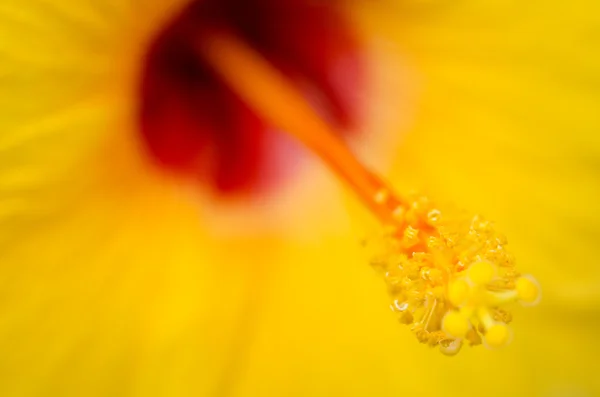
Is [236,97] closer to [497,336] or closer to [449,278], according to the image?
[449,278]

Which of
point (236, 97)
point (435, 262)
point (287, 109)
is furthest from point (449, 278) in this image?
point (236, 97)

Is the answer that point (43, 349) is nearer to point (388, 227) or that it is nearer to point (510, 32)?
point (388, 227)

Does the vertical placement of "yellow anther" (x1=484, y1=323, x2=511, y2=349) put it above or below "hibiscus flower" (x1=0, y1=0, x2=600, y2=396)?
below

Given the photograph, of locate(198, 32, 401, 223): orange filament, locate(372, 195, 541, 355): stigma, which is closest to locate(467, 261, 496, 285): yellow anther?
locate(372, 195, 541, 355): stigma

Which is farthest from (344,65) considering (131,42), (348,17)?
(131,42)

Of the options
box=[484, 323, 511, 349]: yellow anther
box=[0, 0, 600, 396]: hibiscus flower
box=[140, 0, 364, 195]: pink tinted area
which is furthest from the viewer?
box=[140, 0, 364, 195]: pink tinted area

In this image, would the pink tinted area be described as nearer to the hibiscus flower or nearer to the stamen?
the hibiscus flower

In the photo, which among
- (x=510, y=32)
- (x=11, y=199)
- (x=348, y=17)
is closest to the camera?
(x=11, y=199)
